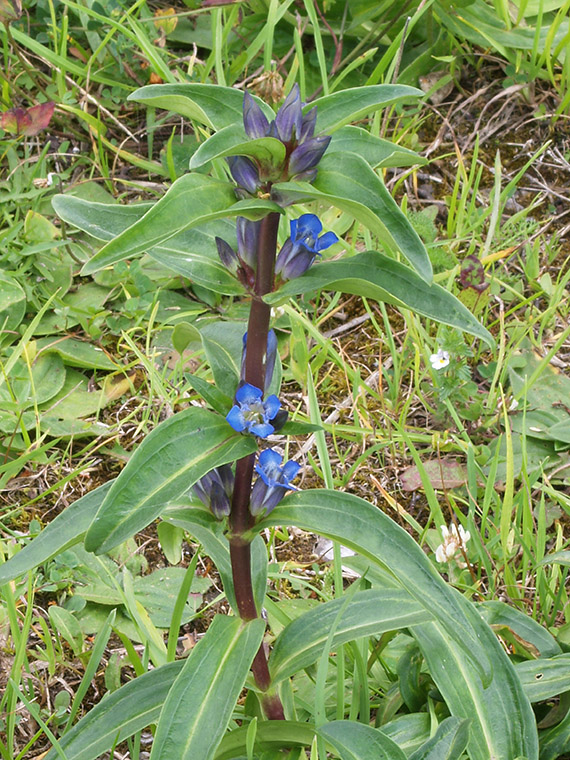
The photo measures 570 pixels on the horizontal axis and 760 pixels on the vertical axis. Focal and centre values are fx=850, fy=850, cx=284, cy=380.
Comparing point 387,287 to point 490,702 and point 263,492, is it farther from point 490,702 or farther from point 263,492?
point 490,702

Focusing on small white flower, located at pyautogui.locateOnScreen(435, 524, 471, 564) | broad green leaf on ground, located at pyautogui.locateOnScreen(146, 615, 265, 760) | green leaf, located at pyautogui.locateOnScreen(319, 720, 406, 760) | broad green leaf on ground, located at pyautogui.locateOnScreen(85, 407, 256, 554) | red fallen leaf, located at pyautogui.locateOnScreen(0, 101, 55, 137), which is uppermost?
red fallen leaf, located at pyautogui.locateOnScreen(0, 101, 55, 137)

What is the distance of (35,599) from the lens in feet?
7.66

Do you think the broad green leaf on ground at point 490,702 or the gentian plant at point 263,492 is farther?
the broad green leaf on ground at point 490,702

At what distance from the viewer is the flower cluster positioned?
129cm

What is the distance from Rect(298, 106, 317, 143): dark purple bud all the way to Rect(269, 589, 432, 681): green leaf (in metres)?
0.96

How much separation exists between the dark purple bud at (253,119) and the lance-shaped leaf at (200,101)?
7 centimetres

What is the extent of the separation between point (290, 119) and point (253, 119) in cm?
6

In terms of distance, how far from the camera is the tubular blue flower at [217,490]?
159 centimetres

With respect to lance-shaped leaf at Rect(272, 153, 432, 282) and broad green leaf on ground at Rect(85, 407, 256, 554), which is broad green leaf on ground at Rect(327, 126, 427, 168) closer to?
lance-shaped leaf at Rect(272, 153, 432, 282)

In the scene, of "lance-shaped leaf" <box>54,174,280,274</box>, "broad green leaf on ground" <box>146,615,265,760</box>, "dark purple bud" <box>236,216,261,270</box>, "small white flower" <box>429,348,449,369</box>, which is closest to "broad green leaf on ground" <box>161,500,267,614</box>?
"broad green leaf on ground" <box>146,615,265,760</box>

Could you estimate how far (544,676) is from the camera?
1.86 metres

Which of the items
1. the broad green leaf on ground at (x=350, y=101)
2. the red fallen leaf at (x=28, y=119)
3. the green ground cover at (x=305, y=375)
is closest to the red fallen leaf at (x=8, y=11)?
the green ground cover at (x=305, y=375)

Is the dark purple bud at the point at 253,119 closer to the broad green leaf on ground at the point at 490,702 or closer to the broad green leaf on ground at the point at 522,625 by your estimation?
the broad green leaf on ground at the point at 490,702

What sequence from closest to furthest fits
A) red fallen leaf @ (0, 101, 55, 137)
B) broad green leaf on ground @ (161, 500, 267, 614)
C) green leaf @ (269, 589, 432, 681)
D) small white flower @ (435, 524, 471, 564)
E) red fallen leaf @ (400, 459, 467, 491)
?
broad green leaf on ground @ (161, 500, 267, 614) → green leaf @ (269, 589, 432, 681) → small white flower @ (435, 524, 471, 564) → red fallen leaf @ (400, 459, 467, 491) → red fallen leaf @ (0, 101, 55, 137)
